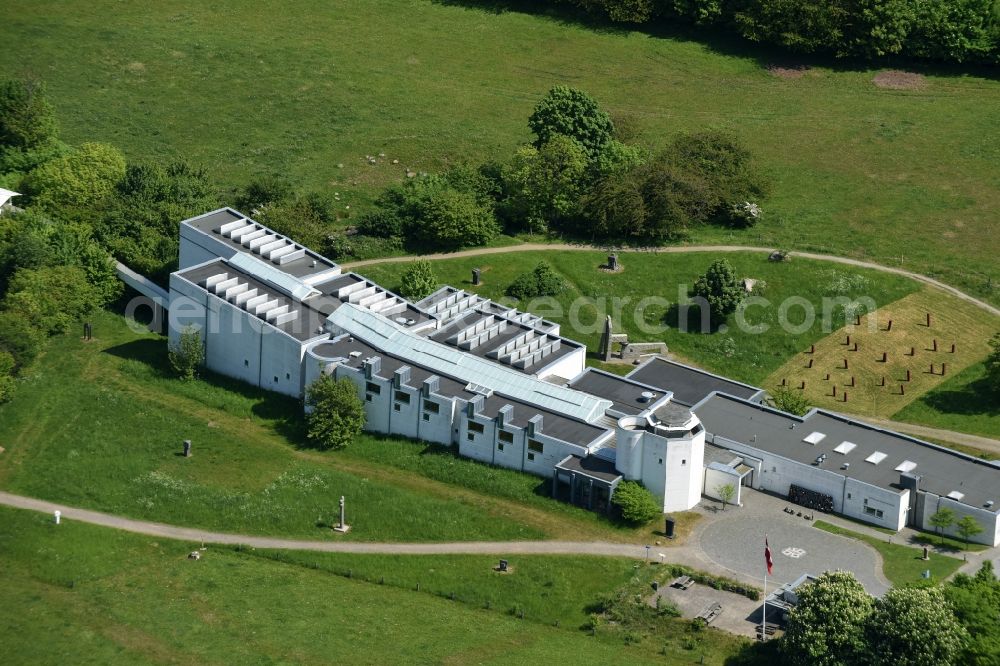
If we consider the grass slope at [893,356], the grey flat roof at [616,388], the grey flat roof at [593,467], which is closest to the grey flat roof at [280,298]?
the grey flat roof at [616,388]

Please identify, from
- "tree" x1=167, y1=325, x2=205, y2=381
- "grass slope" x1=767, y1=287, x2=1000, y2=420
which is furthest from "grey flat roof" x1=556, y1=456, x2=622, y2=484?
"tree" x1=167, y1=325, x2=205, y2=381

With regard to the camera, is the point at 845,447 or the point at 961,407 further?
the point at 961,407

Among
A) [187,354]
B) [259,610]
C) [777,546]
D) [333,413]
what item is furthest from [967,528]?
[187,354]

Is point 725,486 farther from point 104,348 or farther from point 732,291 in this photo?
point 104,348

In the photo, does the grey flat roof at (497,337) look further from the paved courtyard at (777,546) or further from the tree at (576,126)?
the tree at (576,126)

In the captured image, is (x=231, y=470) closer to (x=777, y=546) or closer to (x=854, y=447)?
(x=777, y=546)

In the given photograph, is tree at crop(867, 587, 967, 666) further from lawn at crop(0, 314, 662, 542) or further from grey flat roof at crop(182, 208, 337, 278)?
grey flat roof at crop(182, 208, 337, 278)
